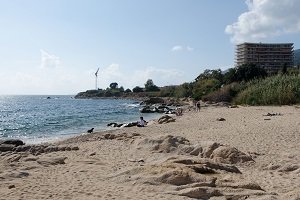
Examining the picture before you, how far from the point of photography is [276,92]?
44938mm

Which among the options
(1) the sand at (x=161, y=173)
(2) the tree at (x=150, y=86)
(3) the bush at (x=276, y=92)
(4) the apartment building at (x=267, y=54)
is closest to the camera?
(1) the sand at (x=161, y=173)

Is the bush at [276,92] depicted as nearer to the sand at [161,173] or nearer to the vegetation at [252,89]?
the vegetation at [252,89]

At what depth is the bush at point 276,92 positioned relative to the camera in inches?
1708

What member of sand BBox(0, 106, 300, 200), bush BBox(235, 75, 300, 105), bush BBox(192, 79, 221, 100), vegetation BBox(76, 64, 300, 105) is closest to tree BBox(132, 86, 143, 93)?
vegetation BBox(76, 64, 300, 105)

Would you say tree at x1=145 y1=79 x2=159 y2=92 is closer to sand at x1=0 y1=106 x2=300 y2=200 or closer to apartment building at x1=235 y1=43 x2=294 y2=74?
apartment building at x1=235 y1=43 x2=294 y2=74

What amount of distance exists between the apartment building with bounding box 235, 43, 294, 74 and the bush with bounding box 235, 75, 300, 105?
91.3 meters

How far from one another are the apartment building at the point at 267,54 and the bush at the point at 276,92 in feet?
299

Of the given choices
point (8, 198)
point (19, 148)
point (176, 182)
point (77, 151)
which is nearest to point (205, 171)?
point (176, 182)

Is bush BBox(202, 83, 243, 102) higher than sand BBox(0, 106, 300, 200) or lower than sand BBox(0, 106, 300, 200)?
higher

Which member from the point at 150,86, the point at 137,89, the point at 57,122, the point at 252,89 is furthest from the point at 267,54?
the point at 57,122

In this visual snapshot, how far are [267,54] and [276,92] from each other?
104645mm

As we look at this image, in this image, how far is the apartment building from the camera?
139875 mm

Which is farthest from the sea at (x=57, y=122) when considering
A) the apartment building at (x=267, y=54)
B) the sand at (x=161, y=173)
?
the apartment building at (x=267, y=54)

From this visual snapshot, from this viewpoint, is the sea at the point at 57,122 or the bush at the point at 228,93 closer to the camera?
the sea at the point at 57,122
